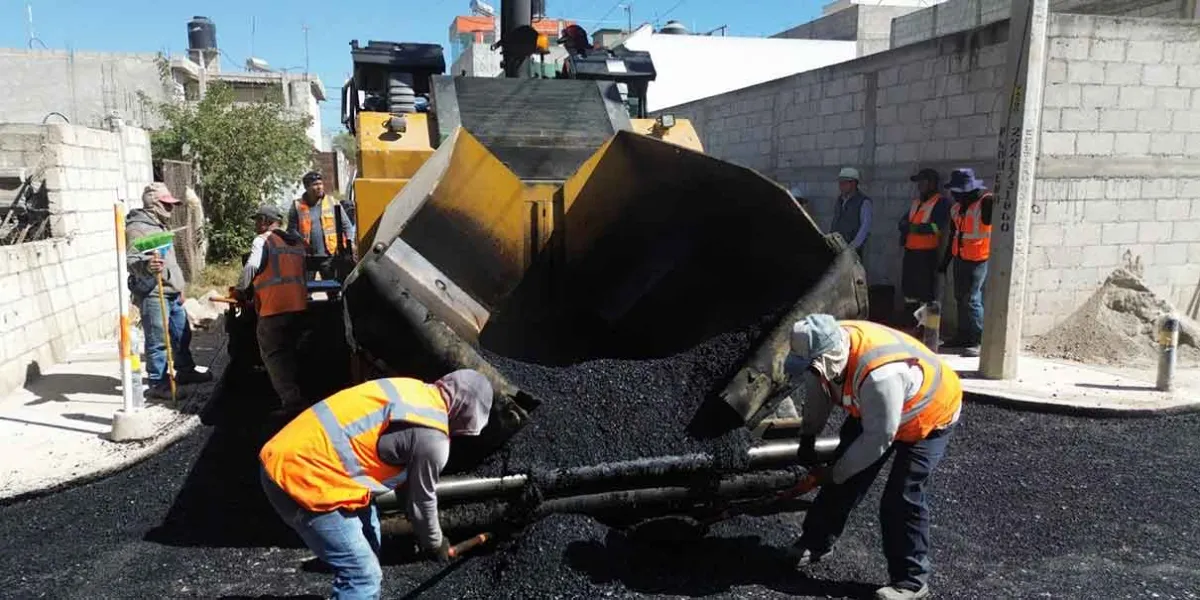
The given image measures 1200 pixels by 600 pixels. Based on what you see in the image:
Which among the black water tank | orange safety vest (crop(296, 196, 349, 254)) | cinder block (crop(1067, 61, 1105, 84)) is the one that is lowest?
Result: orange safety vest (crop(296, 196, 349, 254))

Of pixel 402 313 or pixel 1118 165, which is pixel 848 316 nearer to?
pixel 402 313

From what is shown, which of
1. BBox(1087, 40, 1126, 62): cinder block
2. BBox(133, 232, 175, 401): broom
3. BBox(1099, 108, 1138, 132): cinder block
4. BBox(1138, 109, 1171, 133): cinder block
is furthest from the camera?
BBox(1138, 109, 1171, 133): cinder block

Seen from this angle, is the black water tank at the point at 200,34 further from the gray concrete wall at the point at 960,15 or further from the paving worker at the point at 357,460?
the paving worker at the point at 357,460

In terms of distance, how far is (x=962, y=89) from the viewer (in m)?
7.29

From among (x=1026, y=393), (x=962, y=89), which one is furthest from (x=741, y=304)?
(x=962, y=89)

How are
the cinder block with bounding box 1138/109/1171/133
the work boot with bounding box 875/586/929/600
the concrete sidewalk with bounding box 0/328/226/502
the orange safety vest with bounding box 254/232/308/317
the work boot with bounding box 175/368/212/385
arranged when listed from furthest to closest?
the cinder block with bounding box 1138/109/1171/133 → the work boot with bounding box 175/368/212/385 → the orange safety vest with bounding box 254/232/308/317 → the concrete sidewalk with bounding box 0/328/226/502 → the work boot with bounding box 875/586/929/600

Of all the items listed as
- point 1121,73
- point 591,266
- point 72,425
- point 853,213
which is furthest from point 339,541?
point 1121,73

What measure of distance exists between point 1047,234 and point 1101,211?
21.3 inches

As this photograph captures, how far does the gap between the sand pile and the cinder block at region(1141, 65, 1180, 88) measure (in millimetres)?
1562

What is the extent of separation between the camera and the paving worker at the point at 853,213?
748 centimetres

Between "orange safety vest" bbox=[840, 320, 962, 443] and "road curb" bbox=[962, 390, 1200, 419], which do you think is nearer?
"orange safety vest" bbox=[840, 320, 962, 443]

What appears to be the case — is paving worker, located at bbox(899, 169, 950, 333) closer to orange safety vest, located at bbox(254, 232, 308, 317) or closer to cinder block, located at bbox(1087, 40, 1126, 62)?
cinder block, located at bbox(1087, 40, 1126, 62)

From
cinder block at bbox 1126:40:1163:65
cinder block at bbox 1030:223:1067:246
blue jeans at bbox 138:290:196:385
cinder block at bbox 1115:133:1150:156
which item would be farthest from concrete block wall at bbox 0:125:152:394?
cinder block at bbox 1126:40:1163:65

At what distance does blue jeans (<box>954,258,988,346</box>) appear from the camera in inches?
266
